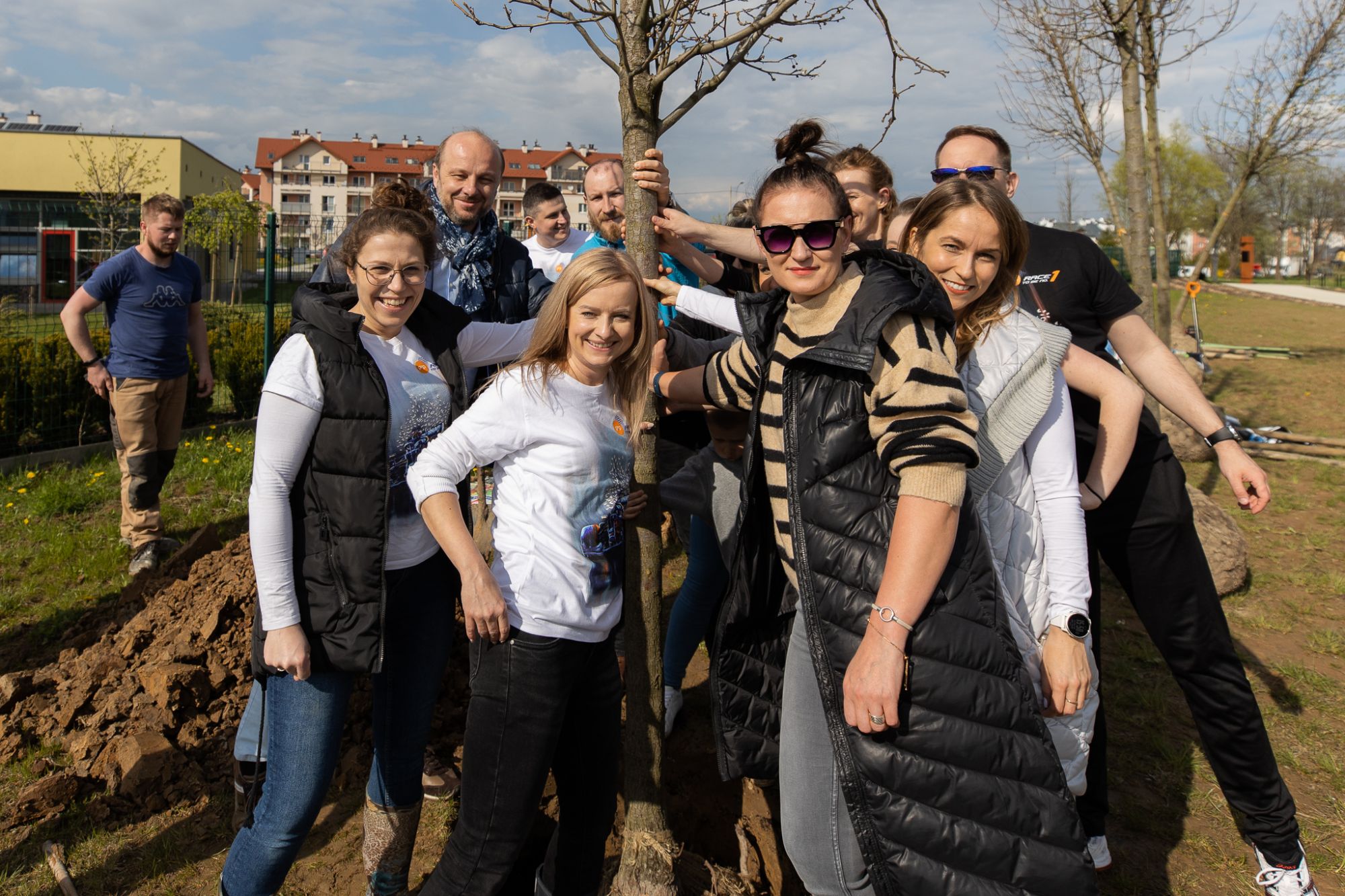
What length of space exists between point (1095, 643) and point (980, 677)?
52.1 inches

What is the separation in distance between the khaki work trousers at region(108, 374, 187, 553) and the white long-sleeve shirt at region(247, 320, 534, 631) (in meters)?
4.03

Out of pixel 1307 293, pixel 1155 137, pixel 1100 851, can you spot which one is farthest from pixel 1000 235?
pixel 1307 293

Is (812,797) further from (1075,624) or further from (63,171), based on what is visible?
(63,171)

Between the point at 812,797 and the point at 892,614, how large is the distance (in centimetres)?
49

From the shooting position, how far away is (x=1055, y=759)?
5.72ft

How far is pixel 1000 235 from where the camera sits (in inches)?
78.7

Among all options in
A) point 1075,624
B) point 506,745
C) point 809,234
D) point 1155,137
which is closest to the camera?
point 809,234

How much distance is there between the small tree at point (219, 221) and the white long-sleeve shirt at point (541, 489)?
2838 cm

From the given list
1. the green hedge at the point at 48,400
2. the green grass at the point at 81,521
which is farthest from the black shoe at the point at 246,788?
the green hedge at the point at 48,400

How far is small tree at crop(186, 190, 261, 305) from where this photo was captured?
27641 mm

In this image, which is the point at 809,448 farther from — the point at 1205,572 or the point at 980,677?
the point at 1205,572

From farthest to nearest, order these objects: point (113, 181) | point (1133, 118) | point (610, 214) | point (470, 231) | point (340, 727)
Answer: point (113, 181) < point (1133, 118) < point (610, 214) < point (470, 231) < point (340, 727)

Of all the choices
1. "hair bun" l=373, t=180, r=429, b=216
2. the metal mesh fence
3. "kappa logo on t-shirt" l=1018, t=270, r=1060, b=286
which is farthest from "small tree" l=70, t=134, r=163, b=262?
"kappa logo on t-shirt" l=1018, t=270, r=1060, b=286

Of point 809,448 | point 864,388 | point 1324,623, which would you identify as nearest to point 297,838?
point 809,448
